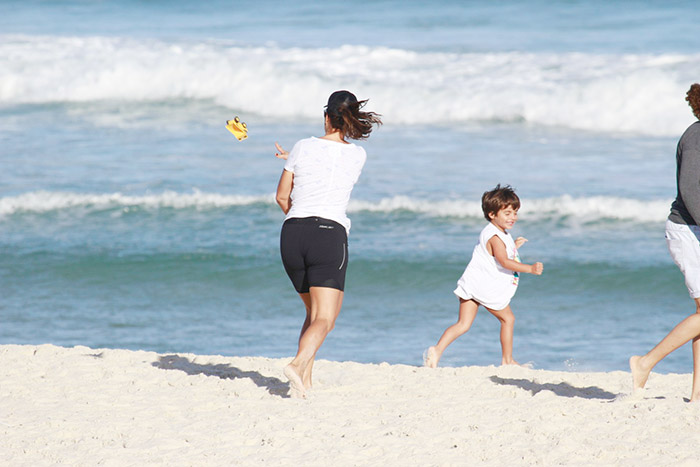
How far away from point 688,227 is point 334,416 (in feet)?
6.70

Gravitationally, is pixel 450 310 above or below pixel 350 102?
below

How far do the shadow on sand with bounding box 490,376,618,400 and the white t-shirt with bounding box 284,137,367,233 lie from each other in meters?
1.61

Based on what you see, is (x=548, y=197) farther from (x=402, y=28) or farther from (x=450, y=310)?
(x=402, y=28)

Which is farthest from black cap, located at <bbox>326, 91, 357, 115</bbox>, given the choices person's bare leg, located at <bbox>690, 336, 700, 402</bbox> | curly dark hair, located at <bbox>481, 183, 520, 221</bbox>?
person's bare leg, located at <bbox>690, 336, 700, 402</bbox>

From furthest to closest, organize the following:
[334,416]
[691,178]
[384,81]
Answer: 1. [384,81]
2. [334,416]
3. [691,178]

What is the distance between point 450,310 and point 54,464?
513 cm

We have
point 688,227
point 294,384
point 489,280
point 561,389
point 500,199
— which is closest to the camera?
point 688,227

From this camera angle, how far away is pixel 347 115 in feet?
15.2

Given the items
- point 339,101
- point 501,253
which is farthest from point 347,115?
point 501,253

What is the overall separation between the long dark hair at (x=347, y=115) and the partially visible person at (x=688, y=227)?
1560 mm

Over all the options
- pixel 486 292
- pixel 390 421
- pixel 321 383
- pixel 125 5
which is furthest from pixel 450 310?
pixel 125 5

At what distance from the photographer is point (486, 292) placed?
596 cm

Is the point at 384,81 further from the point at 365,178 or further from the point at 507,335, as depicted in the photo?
the point at 507,335

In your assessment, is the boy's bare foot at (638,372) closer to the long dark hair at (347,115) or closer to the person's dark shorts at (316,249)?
the person's dark shorts at (316,249)
